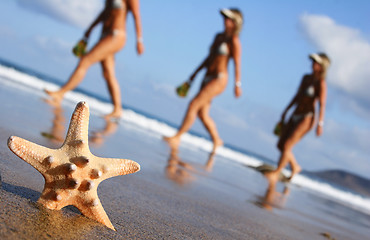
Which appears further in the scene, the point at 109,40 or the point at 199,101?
the point at 199,101

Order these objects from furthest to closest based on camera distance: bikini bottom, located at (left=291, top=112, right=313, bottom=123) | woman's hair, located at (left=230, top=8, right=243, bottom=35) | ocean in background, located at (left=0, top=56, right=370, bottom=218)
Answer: ocean in background, located at (left=0, top=56, right=370, bottom=218) < bikini bottom, located at (left=291, top=112, right=313, bottom=123) < woman's hair, located at (left=230, top=8, right=243, bottom=35)

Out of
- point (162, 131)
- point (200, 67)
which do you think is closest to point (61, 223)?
point (200, 67)

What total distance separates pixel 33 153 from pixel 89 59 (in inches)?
224

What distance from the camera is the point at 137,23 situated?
705 cm

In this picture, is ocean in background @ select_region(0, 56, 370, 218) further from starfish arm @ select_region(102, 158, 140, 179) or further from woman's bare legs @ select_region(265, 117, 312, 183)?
starfish arm @ select_region(102, 158, 140, 179)

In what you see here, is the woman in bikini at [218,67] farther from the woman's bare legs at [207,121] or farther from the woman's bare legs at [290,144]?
the woman's bare legs at [290,144]

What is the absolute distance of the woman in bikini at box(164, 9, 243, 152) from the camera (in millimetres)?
7117

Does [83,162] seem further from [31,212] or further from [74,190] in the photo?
[31,212]

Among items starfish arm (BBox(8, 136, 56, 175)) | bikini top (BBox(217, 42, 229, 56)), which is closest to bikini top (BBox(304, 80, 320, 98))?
bikini top (BBox(217, 42, 229, 56))

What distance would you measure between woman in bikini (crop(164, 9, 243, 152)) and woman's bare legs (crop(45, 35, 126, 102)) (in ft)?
5.47

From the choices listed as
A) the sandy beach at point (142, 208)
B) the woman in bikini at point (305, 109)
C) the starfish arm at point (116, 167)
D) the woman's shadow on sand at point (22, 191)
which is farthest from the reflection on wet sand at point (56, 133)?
the woman in bikini at point (305, 109)

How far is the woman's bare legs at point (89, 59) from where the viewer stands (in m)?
6.81

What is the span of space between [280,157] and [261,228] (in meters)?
5.63

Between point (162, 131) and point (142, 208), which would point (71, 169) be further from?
point (162, 131)
